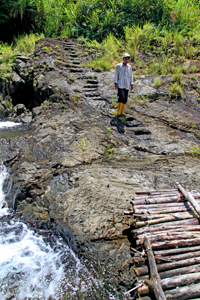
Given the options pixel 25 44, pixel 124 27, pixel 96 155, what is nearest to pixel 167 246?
pixel 96 155

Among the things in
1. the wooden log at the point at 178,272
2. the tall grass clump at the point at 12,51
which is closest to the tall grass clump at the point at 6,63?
the tall grass clump at the point at 12,51

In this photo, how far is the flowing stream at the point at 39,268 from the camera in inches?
99.7

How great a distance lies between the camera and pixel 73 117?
6.46 m

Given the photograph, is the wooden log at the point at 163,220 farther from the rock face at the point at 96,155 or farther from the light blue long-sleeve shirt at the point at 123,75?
the light blue long-sleeve shirt at the point at 123,75

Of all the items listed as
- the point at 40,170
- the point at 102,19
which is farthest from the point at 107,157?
the point at 102,19

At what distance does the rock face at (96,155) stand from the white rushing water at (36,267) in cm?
20

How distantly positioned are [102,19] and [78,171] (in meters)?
10.7

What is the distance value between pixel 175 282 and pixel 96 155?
3.26 m

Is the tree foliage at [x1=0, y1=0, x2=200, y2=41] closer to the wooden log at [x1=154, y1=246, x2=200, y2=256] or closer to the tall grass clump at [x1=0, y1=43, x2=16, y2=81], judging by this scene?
the tall grass clump at [x1=0, y1=43, x2=16, y2=81]

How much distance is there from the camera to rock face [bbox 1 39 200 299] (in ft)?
10.5

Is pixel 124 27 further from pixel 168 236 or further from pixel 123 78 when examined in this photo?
pixel 168 236

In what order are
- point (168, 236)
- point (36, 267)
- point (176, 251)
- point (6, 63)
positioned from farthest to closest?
point (6, 63) → point (36, 267) → point (168, 236) → point (176, 251)

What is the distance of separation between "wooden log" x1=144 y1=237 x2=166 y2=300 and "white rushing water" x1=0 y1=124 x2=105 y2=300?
778 millimetres

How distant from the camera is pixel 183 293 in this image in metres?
1.99
